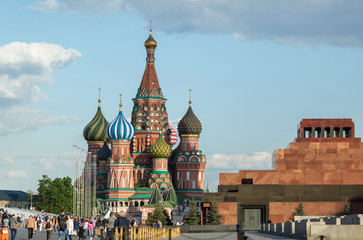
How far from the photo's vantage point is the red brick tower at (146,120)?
11044 cm

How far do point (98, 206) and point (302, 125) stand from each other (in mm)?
47515

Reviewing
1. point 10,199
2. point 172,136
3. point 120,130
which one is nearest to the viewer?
point 120,130

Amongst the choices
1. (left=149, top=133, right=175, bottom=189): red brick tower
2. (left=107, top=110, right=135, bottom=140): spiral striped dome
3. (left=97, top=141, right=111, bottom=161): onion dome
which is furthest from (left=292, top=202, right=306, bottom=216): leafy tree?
(left=97, top=141, right=111, bottom=161): onion dome

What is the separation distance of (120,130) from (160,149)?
20.6ft

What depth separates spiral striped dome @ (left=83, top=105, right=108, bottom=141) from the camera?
118 m

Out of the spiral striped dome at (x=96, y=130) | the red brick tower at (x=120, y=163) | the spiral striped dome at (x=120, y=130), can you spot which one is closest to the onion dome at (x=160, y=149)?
the red brick tower at (x=120, y=163)

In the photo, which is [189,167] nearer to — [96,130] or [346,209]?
[96,130]

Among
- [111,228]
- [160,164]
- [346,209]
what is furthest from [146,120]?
[111,228]

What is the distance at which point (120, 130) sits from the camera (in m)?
106

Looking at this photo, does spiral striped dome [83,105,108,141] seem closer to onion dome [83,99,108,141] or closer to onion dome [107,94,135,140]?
onion dome [83,99,108,141]

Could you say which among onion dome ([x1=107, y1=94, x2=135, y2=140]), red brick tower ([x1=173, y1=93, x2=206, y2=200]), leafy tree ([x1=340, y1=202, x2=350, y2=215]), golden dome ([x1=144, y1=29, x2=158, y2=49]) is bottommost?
leafy tree ([x1=340, y1=202, x2=350, y2=215])

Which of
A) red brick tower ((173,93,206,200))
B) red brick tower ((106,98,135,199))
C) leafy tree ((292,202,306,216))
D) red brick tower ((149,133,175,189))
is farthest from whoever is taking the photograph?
red brick tower ((173,93,206,200))

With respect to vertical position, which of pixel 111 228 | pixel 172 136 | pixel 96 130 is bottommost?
pixel 111 228

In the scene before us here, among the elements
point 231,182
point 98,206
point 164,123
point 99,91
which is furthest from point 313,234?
point 99,91
